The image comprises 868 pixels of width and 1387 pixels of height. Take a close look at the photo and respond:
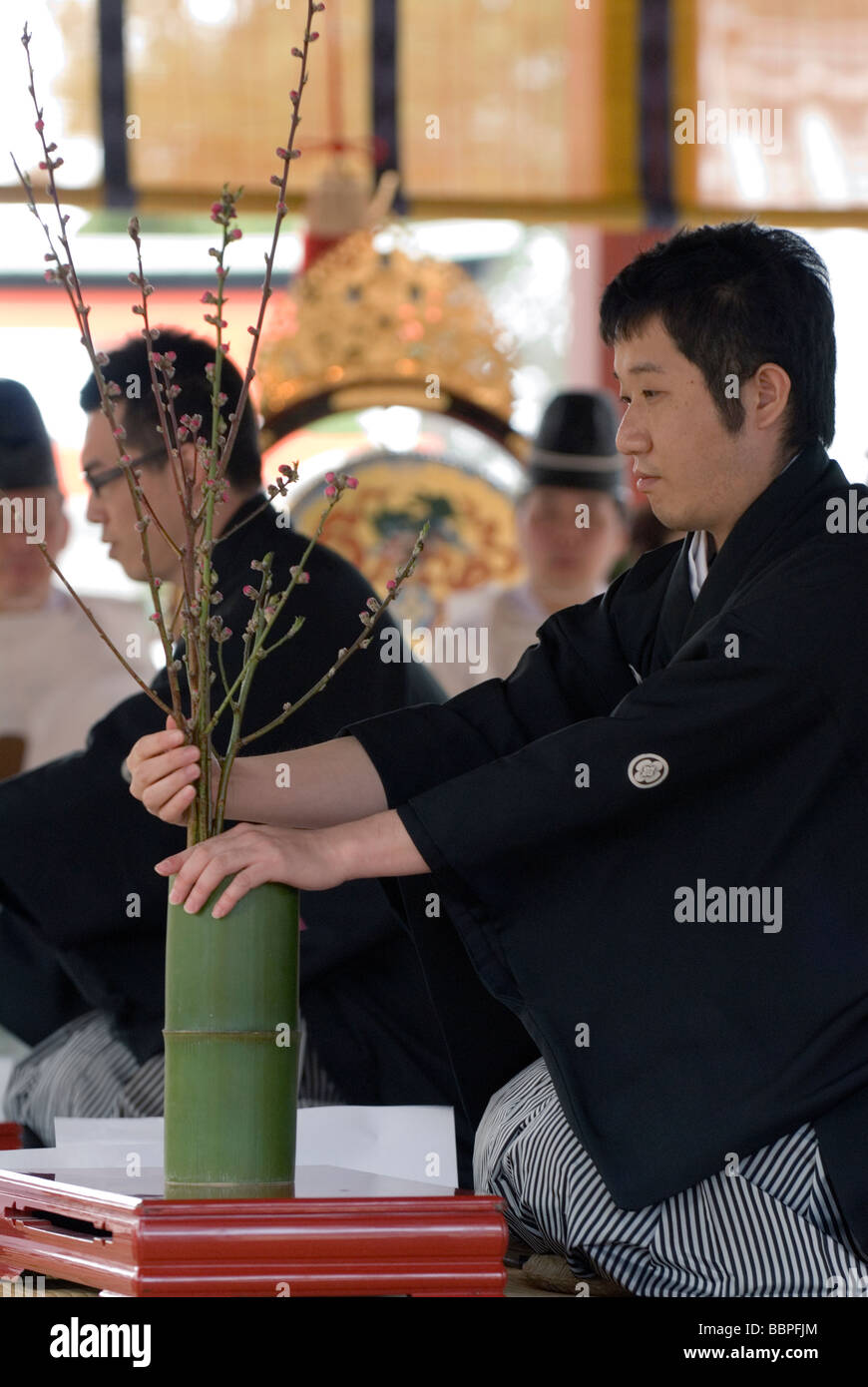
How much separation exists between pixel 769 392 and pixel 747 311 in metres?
0.09

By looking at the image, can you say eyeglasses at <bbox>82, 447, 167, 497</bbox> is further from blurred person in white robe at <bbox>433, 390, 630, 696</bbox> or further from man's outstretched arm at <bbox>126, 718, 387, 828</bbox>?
blurred person in white robe at <bbox>433, 390, 630, 696</bbox>

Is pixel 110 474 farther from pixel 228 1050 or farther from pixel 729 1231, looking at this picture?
pixel 729 1231

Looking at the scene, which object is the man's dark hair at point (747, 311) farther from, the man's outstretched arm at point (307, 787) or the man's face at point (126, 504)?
the man's face at point (126, 504)

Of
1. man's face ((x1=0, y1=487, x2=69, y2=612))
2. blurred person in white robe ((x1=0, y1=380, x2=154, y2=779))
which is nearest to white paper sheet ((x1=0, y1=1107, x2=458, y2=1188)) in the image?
blurred person in white robe ((x1=0, y1=380, x2=154, y2=779))

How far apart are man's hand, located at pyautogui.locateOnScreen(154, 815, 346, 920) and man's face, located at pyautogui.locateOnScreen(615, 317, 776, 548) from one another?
0.59m

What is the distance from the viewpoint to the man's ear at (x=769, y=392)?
6.50 ft

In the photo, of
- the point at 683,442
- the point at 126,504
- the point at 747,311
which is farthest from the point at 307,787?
the point at 126,504

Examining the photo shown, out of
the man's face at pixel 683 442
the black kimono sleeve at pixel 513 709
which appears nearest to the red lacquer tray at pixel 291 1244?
the black kimono sleeve at pixel 513 709

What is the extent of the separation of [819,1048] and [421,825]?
429 millimetres

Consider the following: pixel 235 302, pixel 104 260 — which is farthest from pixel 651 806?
pixel 104 260

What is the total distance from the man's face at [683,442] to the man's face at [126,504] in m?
0.91

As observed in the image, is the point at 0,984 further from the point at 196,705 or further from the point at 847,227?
the point at 847,227

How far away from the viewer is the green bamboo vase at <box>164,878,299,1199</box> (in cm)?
167

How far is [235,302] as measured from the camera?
26.6ft
